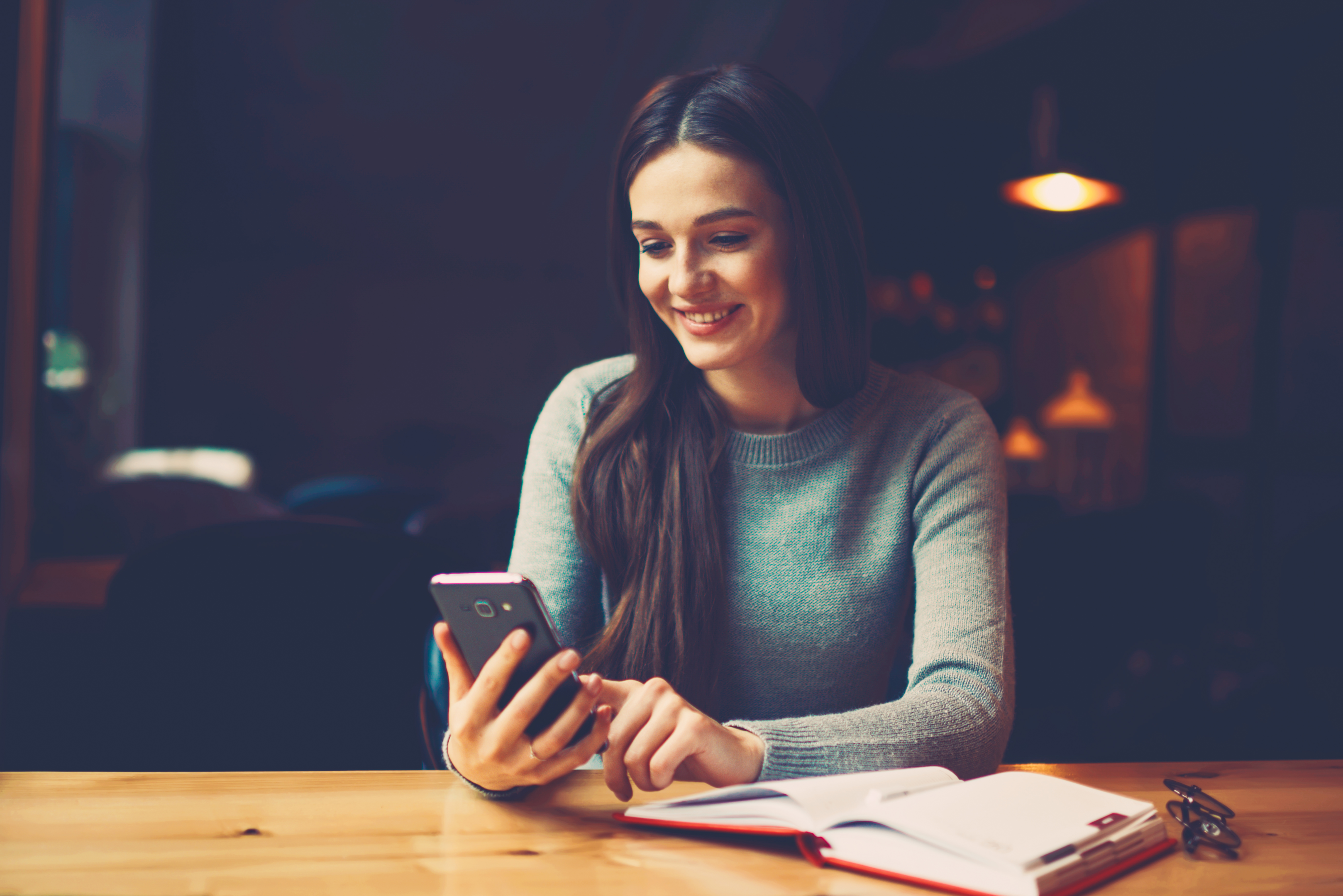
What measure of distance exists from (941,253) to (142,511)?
4614mm

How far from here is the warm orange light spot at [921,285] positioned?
5.86m

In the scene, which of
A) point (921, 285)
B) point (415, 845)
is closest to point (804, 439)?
point (415, 845)

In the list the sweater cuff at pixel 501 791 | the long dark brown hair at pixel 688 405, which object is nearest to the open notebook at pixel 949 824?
the sweater cuff at pixel 501 791

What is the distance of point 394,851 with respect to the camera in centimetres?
73

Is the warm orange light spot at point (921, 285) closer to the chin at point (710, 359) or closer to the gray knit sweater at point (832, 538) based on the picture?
the gray knit sweater at point (832, 538)

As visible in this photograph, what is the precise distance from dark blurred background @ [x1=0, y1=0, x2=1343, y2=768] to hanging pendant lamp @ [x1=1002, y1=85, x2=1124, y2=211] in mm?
34

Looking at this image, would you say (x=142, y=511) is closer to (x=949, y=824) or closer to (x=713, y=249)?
(x=713, y=249)

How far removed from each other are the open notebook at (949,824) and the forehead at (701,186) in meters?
0.67

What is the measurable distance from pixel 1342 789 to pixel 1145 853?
0.36 meters

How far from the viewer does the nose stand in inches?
45.1

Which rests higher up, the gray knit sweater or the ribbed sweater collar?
the ribbed sweater collar

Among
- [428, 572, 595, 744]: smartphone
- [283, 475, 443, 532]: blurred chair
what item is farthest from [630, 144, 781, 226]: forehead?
[283, 475, 443, 532]: blurred chair

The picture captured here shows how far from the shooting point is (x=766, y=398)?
132 centimetres

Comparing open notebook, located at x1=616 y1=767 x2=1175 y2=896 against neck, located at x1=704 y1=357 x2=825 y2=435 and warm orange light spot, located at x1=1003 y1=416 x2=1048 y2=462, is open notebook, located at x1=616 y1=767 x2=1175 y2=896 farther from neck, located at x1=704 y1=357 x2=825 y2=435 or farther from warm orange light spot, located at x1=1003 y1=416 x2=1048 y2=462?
warm orange light spot, located at x1=1003 y1=416 x2=1048 y2=462
